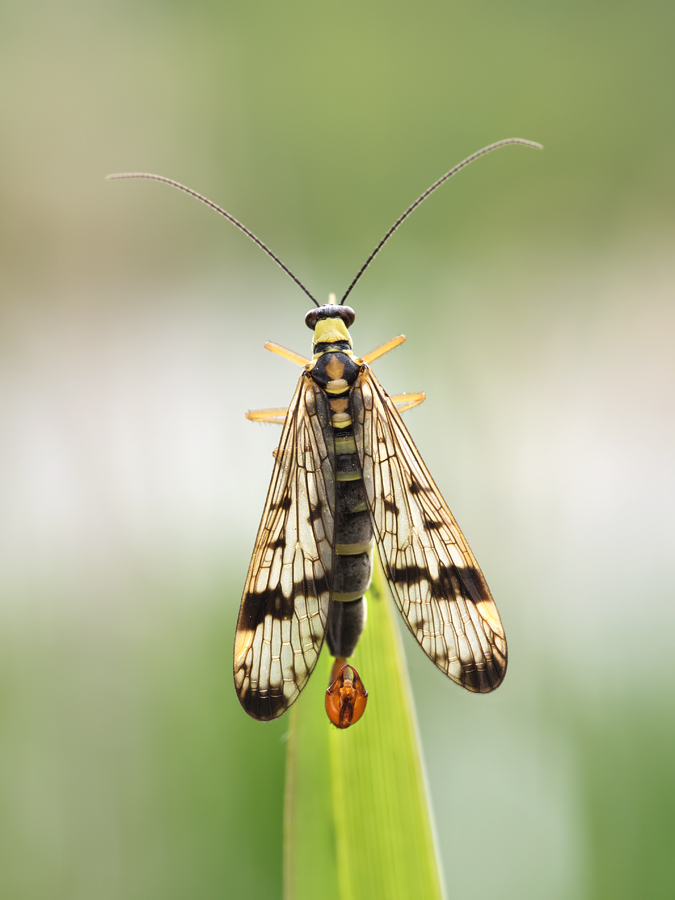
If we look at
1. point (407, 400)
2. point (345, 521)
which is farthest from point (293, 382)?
point (345, 521)

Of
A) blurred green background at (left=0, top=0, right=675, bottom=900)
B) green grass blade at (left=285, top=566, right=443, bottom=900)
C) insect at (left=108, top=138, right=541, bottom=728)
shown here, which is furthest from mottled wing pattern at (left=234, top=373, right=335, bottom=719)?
blurred green background at (left=0, top=0, right=675, bottom=900)

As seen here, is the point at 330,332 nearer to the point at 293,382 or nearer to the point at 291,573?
the point at 291,573

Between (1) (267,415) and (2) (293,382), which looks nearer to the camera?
(1) (267,415)

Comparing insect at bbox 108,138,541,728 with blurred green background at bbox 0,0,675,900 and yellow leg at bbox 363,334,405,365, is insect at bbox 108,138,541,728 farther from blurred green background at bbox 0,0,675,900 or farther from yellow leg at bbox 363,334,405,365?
blurred green background at bbox 0,0,675,900

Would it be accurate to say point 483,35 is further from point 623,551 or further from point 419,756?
point 419,756

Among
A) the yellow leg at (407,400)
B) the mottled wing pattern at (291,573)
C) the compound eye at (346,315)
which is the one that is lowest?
the mottled wing pattern at (291,573)

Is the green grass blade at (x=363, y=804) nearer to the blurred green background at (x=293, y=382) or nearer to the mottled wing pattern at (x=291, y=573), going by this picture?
the mottled wing pattern at (x=291, y=573)

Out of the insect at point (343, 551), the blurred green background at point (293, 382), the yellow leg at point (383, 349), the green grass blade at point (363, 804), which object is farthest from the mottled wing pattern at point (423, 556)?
the blurred green background at point (293, 382)
